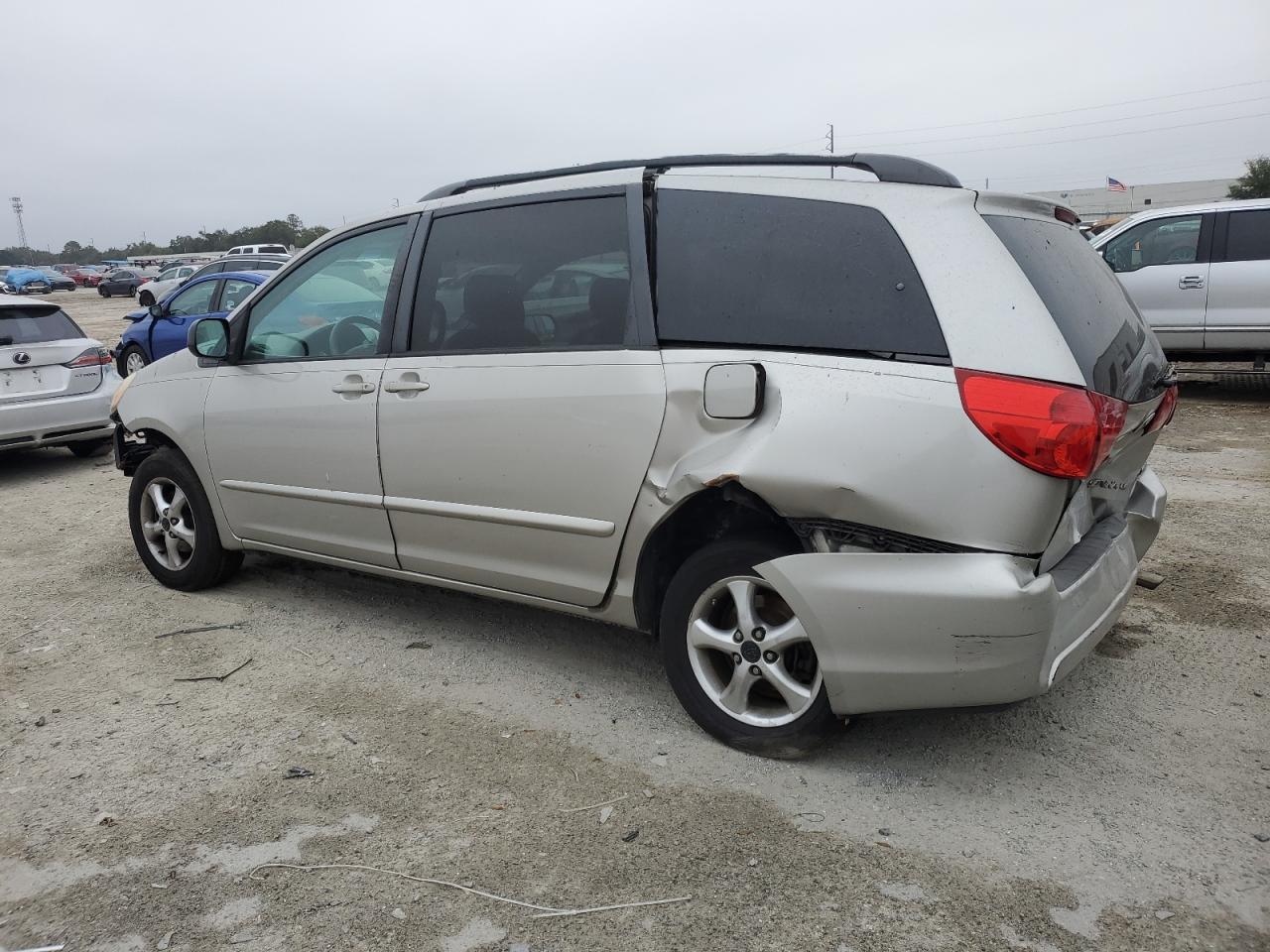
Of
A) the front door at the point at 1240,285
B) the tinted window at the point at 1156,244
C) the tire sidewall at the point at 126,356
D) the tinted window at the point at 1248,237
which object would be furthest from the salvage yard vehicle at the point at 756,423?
the tire sidewall at the point at 126,356

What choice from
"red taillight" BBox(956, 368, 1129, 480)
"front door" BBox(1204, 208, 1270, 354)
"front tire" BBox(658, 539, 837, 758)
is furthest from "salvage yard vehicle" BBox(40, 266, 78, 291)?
"red taillight" BBox(956, 368, 1129, 480)

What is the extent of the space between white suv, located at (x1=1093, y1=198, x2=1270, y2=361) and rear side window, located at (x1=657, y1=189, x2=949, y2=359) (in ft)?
25.5

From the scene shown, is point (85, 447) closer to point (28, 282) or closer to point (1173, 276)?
point (1173, 276)

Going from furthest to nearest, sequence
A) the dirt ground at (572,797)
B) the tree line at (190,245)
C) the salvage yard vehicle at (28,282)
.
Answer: the tree line at (190,245) < the salvage yard vehicle at (28,282) < the dirt ground at (572,797)

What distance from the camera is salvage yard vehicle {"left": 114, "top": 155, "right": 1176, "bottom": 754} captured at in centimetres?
266

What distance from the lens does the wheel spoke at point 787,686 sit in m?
3.03

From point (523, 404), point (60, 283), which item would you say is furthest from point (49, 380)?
point (60, 283)

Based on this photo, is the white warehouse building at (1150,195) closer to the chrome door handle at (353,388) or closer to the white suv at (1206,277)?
the white suv at (1206,277)

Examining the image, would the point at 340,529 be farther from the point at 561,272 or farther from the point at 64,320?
the point at 64,320

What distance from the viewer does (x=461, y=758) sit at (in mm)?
3240

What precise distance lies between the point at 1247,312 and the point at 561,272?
8282 millimetres

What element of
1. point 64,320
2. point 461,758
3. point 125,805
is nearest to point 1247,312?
point 461,758

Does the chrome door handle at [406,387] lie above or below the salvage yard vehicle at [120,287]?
below

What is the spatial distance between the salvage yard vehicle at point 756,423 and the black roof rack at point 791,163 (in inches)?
0.5
